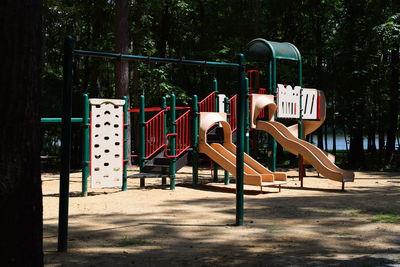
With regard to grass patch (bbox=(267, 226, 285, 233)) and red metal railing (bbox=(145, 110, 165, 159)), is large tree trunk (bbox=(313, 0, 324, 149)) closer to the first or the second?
red metal railing (bbox=(145, 110, 165, 159))

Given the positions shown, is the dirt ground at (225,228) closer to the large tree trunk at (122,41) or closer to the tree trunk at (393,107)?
the large tree trunk at (122,41)

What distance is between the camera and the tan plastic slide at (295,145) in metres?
13.3

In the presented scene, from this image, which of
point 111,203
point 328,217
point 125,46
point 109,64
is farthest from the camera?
point 109,64

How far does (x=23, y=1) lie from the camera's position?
3.93 metres

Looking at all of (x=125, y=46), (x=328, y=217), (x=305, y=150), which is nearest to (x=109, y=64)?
(x=125, y=46)

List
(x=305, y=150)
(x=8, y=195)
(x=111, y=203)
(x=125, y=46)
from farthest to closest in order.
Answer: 1. (x=125, y=46)
2. (x=305, y=150)
3. (x=111, y=203)
4. (x=8, y=195)

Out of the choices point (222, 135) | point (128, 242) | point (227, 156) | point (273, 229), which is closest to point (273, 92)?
point (222, 135)

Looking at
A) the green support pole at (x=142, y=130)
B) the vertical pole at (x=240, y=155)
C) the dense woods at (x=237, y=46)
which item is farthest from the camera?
the dense woods at (x=237, y=46)

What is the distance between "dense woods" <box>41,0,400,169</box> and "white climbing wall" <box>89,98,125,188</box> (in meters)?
7.82

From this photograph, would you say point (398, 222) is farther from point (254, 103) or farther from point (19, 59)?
point (254, 103)

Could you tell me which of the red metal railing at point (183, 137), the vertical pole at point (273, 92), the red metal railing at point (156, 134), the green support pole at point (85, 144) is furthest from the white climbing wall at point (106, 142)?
the vertical pole at point (273, 92)

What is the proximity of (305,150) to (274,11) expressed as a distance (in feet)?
51.9

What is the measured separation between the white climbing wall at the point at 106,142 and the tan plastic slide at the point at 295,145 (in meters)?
4.06

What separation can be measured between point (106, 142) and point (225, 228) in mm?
4979
